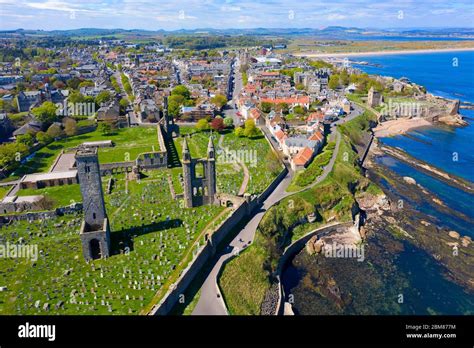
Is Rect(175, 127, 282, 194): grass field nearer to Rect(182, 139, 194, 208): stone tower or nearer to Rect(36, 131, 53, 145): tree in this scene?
Rect(182, 139, 194, 208): stone tower

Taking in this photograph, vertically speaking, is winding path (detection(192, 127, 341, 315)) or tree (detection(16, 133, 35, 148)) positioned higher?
tree (detection(16, 133, 35, 148))

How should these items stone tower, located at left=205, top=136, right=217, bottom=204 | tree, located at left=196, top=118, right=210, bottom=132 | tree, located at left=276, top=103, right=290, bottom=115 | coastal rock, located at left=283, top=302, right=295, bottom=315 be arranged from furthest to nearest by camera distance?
tree, located at left=276, top=103, right=290, bottom=115, tree, located at left=196, top=118, right=210, bottom=132, stone tower, located at left=205, top=136, right=217, bottom=204, coastal rock, located at left=283, top=302, right=295, bottom=315

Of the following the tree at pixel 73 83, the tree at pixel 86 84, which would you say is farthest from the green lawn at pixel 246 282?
the tree at pixel 73 83

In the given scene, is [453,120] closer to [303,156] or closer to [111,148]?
[303,156]

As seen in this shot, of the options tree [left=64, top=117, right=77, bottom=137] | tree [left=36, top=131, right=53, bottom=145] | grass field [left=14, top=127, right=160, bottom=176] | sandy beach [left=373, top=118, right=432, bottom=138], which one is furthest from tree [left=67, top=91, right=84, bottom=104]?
sandy beach [left=373, top=118, right=432, bottom=138]

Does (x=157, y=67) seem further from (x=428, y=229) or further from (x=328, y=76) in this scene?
(x=428, y=229)
